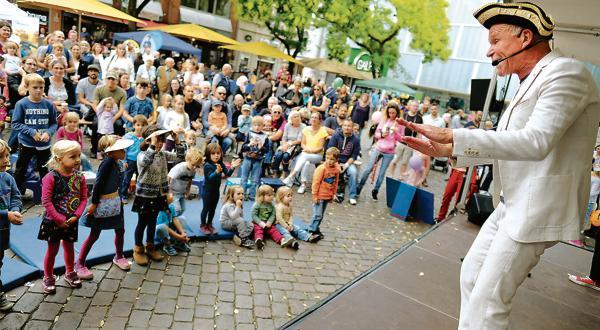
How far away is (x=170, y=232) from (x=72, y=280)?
126 cm

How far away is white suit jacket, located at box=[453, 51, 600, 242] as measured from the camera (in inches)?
Answer: 74.6

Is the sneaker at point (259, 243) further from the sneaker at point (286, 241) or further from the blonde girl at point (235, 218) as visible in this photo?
the sneaker at point (286, 241)

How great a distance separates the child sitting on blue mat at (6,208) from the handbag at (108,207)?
0.71 metres

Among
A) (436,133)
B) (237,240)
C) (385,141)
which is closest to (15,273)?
(237,240)

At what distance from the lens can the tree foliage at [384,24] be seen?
82.0ft

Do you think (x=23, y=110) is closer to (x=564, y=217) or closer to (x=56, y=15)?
(x=564, y=217)

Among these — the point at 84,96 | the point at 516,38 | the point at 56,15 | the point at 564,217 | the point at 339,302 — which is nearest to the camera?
the point at 564,217

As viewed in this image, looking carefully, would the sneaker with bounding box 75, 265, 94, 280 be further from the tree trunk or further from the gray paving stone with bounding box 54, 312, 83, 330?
the tree trunk

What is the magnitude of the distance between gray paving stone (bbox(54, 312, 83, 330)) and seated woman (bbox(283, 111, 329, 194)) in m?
5.46

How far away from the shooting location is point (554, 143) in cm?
191

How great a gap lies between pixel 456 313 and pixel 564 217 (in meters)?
2.05

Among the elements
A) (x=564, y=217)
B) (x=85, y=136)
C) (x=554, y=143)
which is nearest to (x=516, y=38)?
(x=554, y=143)

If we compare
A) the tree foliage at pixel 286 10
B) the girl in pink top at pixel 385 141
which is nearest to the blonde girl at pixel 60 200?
the girl in pink top at pixel 385 141

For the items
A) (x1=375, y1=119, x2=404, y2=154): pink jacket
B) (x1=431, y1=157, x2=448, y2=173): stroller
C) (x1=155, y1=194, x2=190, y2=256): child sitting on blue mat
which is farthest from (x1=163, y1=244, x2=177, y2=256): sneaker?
(x1=431, y1=157, x2=448, y2=173): stroller
